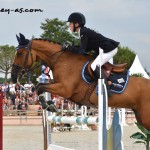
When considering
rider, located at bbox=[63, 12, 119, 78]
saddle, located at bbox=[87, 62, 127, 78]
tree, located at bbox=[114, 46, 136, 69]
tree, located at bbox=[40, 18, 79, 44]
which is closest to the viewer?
rider, located at bbox=[63, 12, 119, 78]

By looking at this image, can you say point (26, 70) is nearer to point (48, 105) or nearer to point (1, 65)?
point (48, 105)

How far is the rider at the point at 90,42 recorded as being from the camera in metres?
6.87

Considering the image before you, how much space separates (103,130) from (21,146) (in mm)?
5405

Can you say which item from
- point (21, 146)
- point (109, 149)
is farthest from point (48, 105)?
point (21, 146)

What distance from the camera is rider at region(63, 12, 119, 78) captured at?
6.87 metres

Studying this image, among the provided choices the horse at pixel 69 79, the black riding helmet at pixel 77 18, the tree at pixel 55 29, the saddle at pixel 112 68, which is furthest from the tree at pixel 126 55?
the black riding helmet at pixel 77 18

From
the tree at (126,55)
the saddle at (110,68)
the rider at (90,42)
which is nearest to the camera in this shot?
the rider at (90,42)

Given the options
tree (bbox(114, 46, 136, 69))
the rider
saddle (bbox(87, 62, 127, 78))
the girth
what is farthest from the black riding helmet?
tree (bbox(114, 46, 136, 69))

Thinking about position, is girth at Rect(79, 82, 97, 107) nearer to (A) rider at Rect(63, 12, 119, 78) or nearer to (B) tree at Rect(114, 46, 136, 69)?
(A) rider at Rect(63, 12, 119, 78)

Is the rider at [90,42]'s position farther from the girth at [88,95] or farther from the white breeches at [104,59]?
the girth at [88,95]

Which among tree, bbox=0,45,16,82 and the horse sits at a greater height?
tree, bbox=0,45,16,82

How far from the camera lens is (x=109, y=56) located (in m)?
7.06

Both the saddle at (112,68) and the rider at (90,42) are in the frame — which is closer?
the rider at (90,42)

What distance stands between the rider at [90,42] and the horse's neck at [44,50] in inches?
7.9
